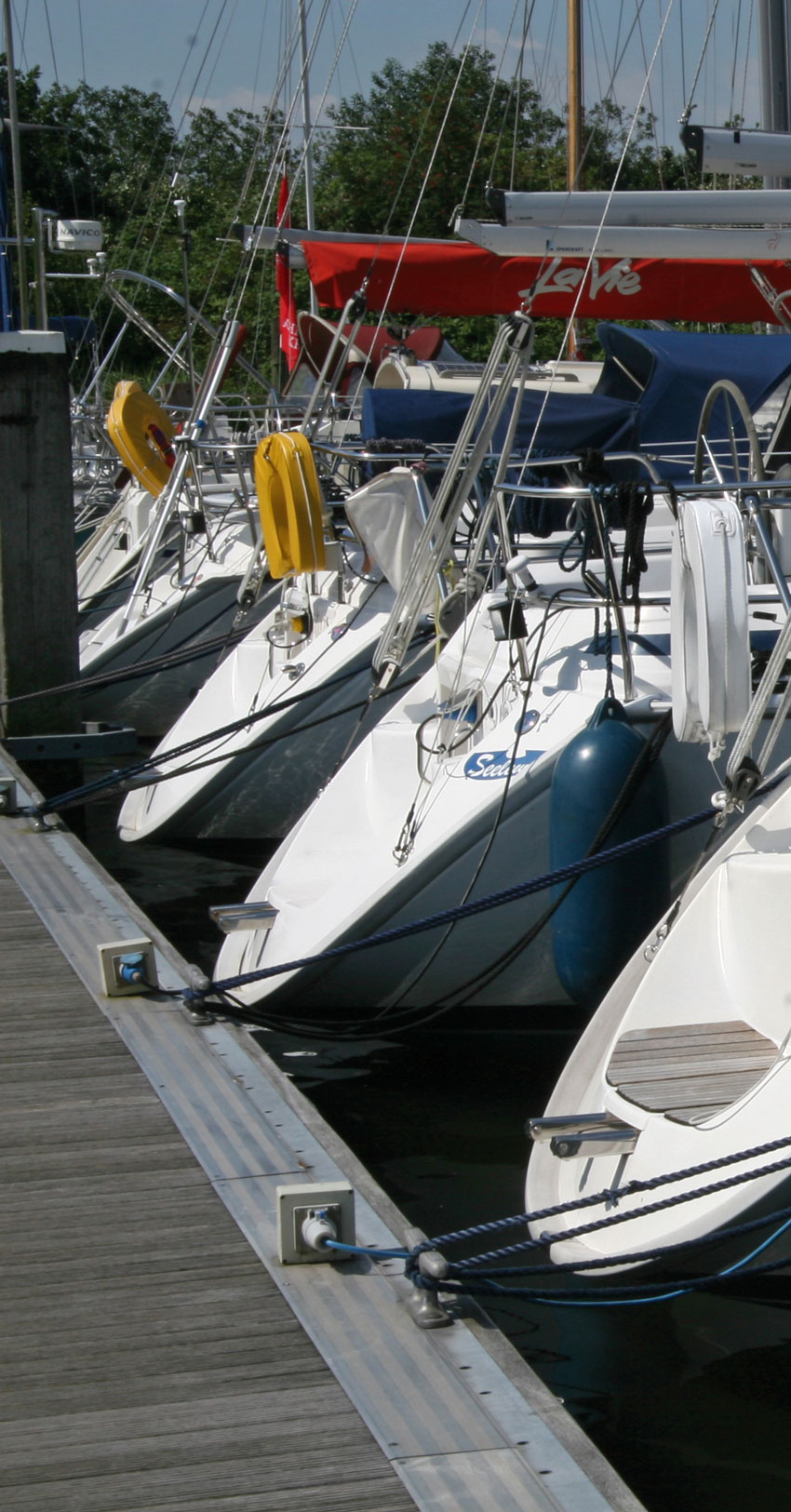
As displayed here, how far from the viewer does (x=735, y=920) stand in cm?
436

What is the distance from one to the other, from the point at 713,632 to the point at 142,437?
902 centimetres

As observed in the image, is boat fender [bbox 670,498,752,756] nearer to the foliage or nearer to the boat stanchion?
the boat stanchion

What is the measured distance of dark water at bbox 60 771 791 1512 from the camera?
3504 millimetres

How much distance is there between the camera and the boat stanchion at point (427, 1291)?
2.99m

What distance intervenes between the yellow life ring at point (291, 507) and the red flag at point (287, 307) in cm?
418

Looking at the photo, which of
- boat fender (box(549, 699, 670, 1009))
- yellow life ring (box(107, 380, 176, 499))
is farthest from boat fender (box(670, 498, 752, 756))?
yellow life ring (box(107, 380, 176, 499))

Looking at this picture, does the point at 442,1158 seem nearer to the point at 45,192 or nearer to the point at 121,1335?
the point at 121,1335

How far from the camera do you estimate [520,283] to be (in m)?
10.4

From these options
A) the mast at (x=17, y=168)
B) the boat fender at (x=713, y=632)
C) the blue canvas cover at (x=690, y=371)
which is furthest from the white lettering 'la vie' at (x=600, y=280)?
the boat fender at (x=713, y=632)

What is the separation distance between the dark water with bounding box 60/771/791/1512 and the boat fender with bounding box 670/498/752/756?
1475 millimetres

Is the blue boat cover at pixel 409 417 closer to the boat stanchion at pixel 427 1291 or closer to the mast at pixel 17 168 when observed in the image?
the mast at pixel 17 168

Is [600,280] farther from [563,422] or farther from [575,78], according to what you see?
[575,78]

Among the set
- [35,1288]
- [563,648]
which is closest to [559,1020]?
[563,648]

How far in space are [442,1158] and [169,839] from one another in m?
3.76
